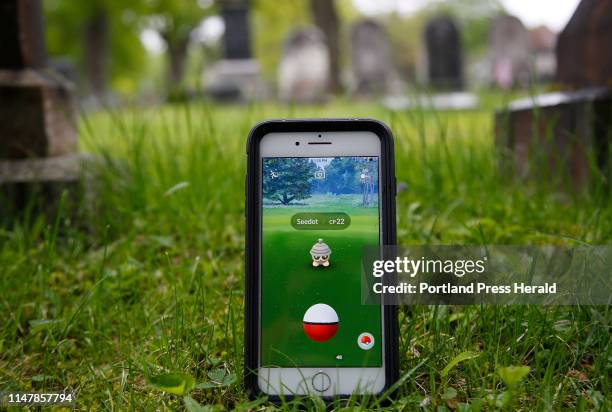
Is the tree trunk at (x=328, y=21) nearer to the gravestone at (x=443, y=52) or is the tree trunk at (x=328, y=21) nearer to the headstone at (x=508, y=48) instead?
the gravestone at (x=443, y=52)

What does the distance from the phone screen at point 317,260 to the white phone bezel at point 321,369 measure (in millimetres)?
14

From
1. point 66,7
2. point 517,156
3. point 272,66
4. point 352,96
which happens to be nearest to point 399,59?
point 272,66

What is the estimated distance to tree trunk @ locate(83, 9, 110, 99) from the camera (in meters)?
21.6

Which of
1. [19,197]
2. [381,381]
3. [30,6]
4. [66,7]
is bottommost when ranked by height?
[381,381]

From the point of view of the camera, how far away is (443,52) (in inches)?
602

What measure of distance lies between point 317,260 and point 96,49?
23.2 metres

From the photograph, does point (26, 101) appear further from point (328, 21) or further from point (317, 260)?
point (328, 21)

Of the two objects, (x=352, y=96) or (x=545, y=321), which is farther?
(x=352, y=96)

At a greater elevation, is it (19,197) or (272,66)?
(272,66)

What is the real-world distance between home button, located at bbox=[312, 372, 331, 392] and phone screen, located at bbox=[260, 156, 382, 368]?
0.02 m

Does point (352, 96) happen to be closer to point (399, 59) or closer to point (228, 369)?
point (228, 369)

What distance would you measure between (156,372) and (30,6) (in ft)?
7.59

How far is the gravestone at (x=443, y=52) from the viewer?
15.2 m

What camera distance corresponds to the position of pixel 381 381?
1381mm
